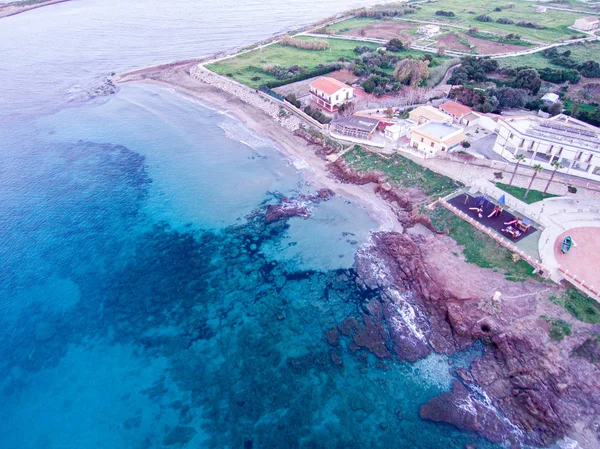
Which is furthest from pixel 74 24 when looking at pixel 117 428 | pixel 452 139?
pixel 117 428

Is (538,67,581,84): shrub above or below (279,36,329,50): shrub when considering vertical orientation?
below

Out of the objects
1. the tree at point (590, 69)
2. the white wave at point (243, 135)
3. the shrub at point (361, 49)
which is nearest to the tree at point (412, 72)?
the shrub at point (361, 49)

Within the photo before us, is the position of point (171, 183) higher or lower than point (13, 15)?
lower

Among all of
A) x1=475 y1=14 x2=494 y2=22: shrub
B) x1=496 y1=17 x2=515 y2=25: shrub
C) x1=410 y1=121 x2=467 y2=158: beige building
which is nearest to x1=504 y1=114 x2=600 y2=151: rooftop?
x1=410 y1=121 x2=467 y2=158: beige building

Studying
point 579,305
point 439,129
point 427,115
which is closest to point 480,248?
point 579,305

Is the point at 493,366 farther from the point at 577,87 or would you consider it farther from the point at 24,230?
the point at 577,87

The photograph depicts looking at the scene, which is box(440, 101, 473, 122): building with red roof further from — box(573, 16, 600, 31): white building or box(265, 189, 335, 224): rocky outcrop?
box(573, 16, 600, 31): white building
